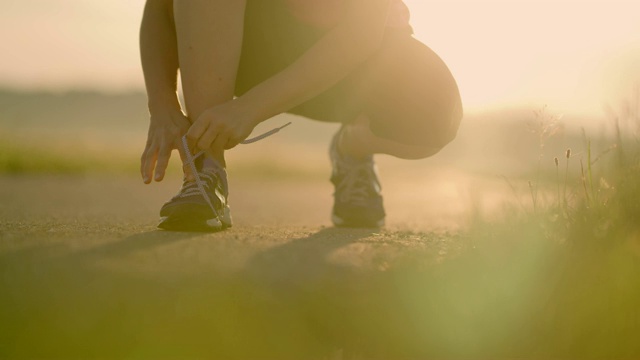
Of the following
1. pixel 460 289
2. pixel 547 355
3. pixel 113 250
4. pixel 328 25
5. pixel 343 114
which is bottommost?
pixel 547 355

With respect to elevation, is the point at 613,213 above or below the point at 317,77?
below

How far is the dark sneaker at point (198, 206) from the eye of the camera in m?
2.18

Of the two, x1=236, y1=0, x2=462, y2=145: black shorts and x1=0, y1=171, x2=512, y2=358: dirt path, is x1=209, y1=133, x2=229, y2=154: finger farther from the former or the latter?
x1=236, y1=0, x2=462, y2=145: black shorts

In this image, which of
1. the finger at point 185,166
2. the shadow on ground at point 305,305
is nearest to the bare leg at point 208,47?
the finger at point 185,166

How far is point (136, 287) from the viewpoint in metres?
1.54

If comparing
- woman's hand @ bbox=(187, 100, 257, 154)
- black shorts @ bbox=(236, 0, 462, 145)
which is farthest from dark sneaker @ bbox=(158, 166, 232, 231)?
black shorts @ bbox=(236, 0, 462, 145)

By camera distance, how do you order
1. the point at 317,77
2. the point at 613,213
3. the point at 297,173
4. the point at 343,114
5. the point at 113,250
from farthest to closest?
the point at 297,173 < the point at 343,114 < the point at 317,77 < the point at 613,213 < the point at 113,250

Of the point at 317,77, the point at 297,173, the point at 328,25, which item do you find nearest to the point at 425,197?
the point at 297,173

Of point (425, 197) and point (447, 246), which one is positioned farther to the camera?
point (425, 197)

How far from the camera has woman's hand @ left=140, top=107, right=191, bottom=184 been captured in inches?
81.7

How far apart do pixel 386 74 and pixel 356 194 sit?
1.67ft

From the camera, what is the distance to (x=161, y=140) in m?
2.14

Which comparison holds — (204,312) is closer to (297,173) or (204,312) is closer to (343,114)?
(343,114)

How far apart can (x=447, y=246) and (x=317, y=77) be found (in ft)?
1.82
